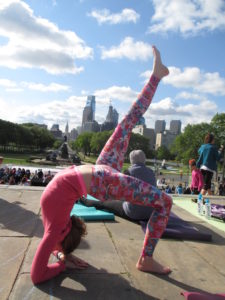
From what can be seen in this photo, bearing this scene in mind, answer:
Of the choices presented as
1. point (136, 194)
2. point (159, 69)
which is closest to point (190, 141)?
point (159, 69)

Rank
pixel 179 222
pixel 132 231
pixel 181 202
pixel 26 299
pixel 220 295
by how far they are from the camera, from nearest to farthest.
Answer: pixel 26 299 < pixel 220 295 < pixel 132 231 < pixel 179 222 < pixel 181 202

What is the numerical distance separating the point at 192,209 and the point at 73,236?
15.7 feet

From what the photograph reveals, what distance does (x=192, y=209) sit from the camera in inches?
281

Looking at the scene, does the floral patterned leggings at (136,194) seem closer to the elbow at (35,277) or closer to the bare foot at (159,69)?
the elbow at (35,277)

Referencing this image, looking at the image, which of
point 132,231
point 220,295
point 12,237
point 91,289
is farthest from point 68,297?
point 132,231

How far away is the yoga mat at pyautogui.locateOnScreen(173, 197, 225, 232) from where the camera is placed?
5767mm

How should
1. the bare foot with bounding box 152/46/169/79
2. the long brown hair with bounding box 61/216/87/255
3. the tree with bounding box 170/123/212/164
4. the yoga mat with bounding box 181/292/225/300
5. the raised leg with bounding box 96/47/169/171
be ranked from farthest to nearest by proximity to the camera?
the tree with bounding box 170/123/212/164
the bare foot with bounding box 152/46/169/79
the raised leg with bounding box 96/47/169/171
the long brown hair with bounding box 61/216/87/255
the yoga mat with bounding box 181/292/225/300

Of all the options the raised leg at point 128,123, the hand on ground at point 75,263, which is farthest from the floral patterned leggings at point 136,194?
the hand on ground at point 75,263

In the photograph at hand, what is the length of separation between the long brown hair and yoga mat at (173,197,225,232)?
11.2ft

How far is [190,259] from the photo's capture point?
364cm

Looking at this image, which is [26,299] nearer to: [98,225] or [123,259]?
[123,259]

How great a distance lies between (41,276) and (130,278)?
2.88 feet

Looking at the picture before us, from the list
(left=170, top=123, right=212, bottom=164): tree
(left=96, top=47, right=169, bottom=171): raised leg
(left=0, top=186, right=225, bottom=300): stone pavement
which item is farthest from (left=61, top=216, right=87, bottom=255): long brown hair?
(left=170, top=123, right=212, bottom=164): tree

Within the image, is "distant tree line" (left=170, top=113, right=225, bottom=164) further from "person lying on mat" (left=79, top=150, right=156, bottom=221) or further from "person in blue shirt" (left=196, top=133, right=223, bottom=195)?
"person lying on mat" (left=79, top=150, right=156, bottom=221)
